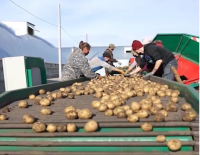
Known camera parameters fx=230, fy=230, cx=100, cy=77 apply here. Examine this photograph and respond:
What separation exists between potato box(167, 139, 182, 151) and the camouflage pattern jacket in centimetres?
399

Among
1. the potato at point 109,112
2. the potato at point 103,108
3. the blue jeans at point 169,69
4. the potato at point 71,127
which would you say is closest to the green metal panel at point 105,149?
the potato at point 71,127

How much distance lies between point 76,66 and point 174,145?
14.0ft

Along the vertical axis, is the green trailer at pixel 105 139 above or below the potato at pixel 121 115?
below

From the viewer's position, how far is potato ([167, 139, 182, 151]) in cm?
192

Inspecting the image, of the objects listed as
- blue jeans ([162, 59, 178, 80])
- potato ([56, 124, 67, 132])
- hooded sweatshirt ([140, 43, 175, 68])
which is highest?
hooded sweatshirt ([140, 43, 175, 68])

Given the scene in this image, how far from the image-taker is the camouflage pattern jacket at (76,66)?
5.71 m

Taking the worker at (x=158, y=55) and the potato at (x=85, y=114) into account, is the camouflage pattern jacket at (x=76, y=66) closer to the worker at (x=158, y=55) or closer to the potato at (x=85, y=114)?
the worker at (x=158, y=55)

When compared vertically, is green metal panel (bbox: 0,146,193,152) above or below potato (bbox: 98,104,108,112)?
below

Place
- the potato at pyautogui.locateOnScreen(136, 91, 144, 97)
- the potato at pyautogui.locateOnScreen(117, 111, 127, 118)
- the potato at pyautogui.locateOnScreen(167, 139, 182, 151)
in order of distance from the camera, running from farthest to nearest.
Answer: the potato at pyautogui.locateOnScreen(136, 91, 144, 97)
the potato at pyautogui.locateOnScreen(117, 111, 127, 118)
the potato at pyautogui.locateOnScreen(167, 139, 182, 151)

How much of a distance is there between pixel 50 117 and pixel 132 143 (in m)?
0.98

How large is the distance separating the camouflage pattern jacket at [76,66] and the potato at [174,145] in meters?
3.99

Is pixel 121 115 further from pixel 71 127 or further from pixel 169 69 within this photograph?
pixel 169 69

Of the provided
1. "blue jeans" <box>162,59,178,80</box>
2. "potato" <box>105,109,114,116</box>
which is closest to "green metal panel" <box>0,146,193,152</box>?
"potato" <box>105,109,114,116</box>

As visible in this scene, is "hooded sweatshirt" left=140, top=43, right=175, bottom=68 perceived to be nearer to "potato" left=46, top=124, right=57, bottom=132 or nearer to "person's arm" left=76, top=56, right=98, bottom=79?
"person's arm" left=76, top=56, right=98, bottom=79
